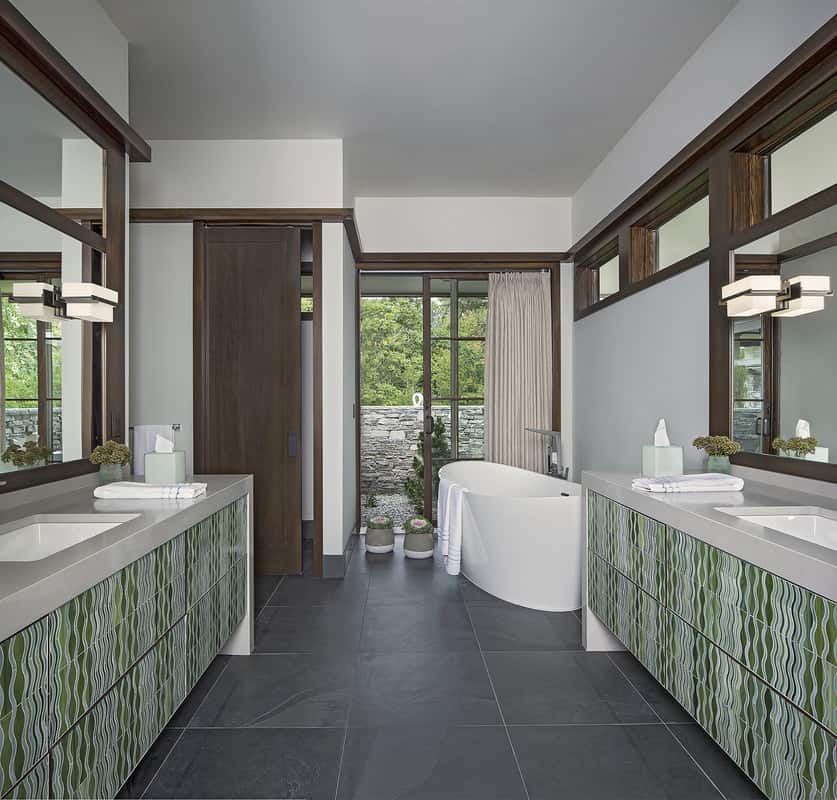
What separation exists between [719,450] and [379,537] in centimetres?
278

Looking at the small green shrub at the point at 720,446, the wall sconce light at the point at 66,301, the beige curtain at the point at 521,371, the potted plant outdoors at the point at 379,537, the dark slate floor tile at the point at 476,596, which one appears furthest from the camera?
the beige curtain at the point at 521,371

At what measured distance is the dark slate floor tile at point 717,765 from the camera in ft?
5.98

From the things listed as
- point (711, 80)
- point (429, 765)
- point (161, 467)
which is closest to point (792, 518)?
point (429, 765)

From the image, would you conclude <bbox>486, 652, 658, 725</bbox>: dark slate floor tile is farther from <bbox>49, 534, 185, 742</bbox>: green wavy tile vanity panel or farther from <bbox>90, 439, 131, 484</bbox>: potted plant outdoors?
<bbox>90, 439, 131, 484</bbox>: potted plant outdoors

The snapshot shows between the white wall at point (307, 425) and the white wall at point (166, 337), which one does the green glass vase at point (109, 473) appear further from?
the white wall at point (307, 425)

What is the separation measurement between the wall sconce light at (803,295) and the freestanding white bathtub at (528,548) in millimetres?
1475

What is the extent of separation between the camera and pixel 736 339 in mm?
2684

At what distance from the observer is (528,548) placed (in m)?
3.42

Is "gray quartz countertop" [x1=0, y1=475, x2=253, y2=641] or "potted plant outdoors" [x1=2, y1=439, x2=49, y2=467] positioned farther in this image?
"potted plant outdoors" [x1=2, y1=439, x2=49, y2=467]

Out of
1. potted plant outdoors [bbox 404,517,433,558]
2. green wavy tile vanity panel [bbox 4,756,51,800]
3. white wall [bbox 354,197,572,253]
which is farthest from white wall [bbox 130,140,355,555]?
green wavy tile vanity panel [bbox 4,756,51,800]

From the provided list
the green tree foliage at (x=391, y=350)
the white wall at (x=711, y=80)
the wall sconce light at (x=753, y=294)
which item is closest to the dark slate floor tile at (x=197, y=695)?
the wall sconce light at (x=753, y=294)

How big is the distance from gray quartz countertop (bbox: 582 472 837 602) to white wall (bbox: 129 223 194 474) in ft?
8.91

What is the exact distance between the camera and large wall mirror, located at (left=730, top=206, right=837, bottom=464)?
212cm

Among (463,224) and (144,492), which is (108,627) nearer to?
(144,492)
